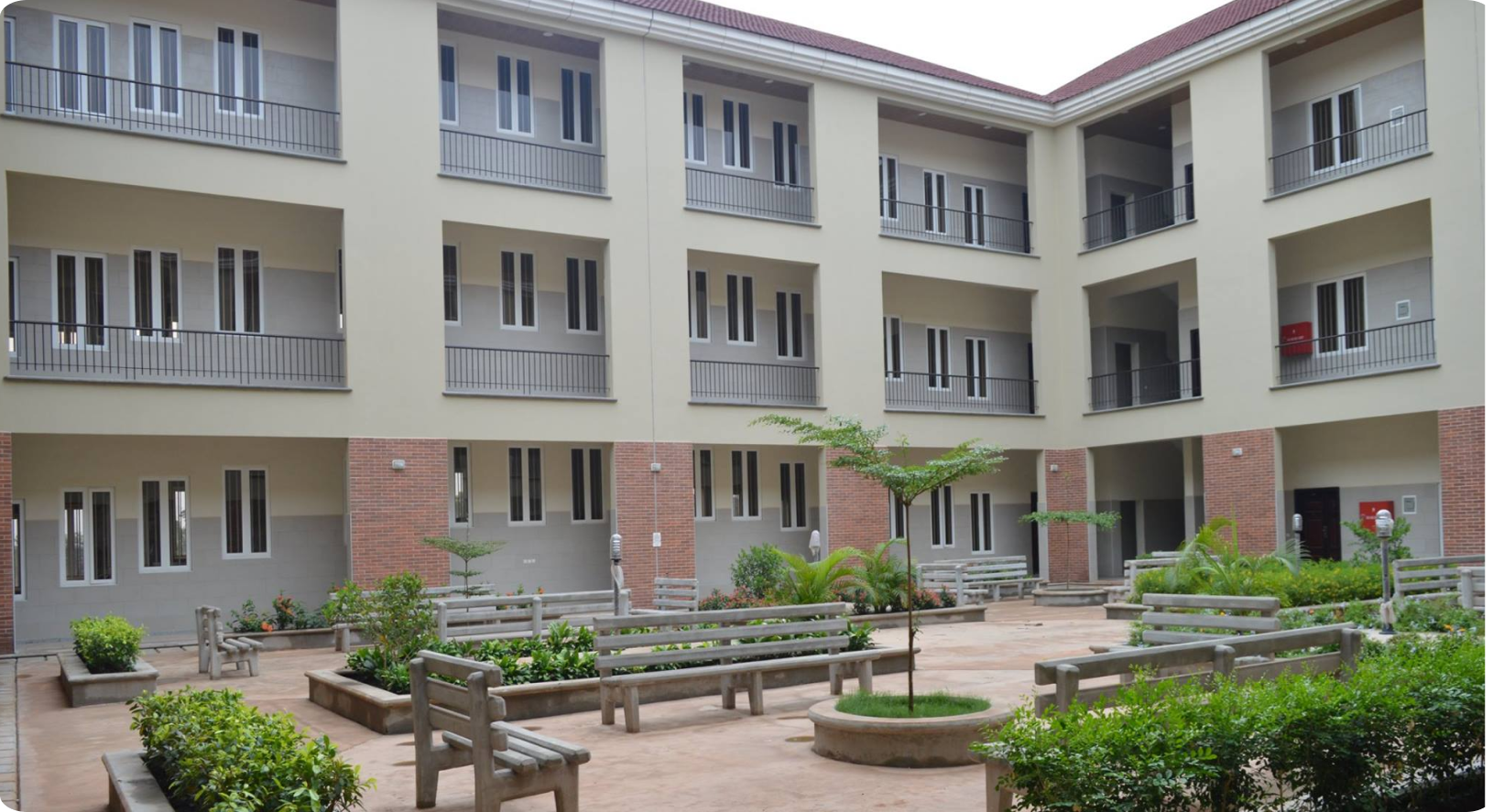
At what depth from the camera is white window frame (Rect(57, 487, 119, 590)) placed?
20.4m

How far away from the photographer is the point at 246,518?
22266 millimetres

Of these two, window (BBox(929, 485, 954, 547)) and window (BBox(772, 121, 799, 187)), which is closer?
window (BBox(772, 121, 799, 187))

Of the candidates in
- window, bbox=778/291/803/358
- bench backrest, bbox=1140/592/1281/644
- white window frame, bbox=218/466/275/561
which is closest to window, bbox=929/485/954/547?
window, bbox=778/291/803/358

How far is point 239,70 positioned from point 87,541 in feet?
29.6

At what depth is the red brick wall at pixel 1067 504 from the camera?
30344 mm

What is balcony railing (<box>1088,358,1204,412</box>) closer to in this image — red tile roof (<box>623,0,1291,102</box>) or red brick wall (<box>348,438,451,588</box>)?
red tile roof (<box>623,0,1291,102</box>)

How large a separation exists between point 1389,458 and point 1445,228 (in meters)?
5.34

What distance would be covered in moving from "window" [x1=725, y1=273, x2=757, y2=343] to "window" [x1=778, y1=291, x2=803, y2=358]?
81 cm

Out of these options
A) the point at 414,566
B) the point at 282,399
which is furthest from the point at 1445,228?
the point at 282,399

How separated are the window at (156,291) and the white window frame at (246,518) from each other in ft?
9.29

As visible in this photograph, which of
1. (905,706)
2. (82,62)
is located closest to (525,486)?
(82,62)

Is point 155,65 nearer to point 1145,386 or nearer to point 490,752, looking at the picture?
point 490,752

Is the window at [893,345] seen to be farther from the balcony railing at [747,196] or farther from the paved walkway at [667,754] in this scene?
the paved walkway at [667,754]

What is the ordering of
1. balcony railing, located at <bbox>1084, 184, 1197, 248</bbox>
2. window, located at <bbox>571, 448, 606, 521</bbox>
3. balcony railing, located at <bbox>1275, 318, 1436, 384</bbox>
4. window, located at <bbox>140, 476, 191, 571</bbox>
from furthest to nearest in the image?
balcony railing, located at <bbox>1084, 184, 1197, 248</bbox>
window, located at <bbox>571, 448, 606, 521</bbox>
balcony railing, located at <bbox>1275, 318, 1436, 384</bbox>
window, located at <bbox>140, 476, 191, 571</bbox>
